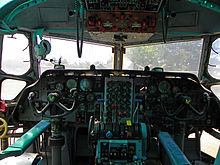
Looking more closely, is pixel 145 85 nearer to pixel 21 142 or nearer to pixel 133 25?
pixel 133 25

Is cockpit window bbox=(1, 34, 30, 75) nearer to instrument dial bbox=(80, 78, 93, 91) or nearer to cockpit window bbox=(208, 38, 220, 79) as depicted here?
instrument dial bbox=(80, 78, 93, 91)

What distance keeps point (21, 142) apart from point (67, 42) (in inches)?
101

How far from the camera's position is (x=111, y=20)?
2215mm

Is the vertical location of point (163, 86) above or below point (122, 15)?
below

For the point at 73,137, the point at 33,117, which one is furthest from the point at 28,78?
the point at 73,137

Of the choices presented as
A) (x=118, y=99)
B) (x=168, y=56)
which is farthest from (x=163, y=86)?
(x=168, y=56)

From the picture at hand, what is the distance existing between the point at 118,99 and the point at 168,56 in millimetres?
1755

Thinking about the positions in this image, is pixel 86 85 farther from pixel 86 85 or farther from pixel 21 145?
pixel 21 145

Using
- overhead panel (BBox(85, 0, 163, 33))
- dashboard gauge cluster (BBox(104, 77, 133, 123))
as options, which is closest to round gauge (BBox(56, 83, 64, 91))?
dashboard gauge cluster (BBox(104, 77, 133, 123))

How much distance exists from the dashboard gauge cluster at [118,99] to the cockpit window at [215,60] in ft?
6.16

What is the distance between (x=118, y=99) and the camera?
2445mm

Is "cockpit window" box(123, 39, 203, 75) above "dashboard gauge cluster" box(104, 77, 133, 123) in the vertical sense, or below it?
above

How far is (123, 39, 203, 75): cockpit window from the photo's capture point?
3.28m

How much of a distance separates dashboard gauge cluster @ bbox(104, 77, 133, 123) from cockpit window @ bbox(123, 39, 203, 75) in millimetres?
1378
